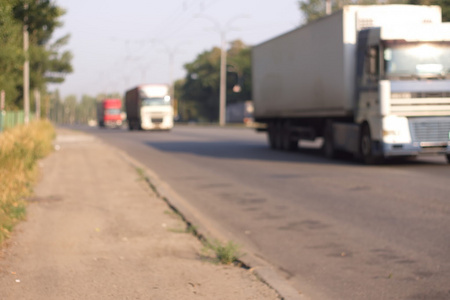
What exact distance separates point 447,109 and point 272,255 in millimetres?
11235

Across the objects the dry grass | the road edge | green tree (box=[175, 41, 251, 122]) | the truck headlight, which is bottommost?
the road edge

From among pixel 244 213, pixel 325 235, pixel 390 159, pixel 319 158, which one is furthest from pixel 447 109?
pixel 325 235

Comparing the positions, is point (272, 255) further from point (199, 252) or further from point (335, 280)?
point (335, 280)

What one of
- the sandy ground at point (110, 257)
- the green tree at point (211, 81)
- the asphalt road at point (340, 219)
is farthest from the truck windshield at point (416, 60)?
the green tree at point (211, 81)

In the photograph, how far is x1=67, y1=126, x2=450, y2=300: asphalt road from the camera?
707 cm

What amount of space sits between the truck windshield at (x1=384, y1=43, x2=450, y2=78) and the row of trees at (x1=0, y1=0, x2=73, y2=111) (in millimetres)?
7678

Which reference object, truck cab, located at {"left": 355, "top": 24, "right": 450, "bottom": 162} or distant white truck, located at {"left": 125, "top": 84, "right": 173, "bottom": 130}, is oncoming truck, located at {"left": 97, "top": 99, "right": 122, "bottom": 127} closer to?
distant white truck, located at {"left": 125, "top": 84, "right": 173, "bottom": 130}

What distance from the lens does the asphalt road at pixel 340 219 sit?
23.2 ft

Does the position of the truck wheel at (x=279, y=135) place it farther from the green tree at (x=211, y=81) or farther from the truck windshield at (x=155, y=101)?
the green tree at (x=211, y=81)

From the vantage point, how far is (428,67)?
60.1 feet

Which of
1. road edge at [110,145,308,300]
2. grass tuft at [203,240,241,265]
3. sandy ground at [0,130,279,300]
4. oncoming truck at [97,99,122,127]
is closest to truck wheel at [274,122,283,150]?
road edge at [110,145,308,300]

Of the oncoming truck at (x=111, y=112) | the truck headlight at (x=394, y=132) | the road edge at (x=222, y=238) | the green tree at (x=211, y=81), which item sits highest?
the green tree at (x=211, y=81)

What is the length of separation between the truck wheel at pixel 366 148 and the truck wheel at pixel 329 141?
2404 millimetres

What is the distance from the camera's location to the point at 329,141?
22.5 metres
